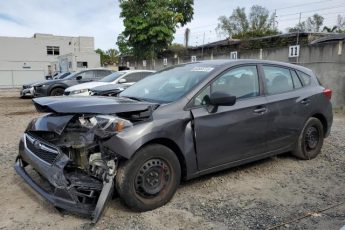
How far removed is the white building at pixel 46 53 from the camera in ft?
129

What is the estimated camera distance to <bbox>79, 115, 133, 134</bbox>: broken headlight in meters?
3.53

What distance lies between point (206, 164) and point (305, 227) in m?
1.25

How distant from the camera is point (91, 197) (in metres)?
3.46

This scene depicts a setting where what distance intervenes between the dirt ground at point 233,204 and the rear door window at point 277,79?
1.18 m

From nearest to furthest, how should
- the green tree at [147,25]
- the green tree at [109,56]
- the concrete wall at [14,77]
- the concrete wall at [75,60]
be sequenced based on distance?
the green tree at [147,25], the concrete wall at [14,77], the concrete wall at [75,60], the green tree at [109,56]

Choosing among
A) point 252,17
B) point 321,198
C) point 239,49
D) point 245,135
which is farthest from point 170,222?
point 252,17

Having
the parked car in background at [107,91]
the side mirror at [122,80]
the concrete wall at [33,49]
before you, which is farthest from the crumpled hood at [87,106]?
the concrete wall at [33,49]

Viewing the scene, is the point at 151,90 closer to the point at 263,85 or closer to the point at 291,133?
the point at 263,85

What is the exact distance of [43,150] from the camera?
382cm

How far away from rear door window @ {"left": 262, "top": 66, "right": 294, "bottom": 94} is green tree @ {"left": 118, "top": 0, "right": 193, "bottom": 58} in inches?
759

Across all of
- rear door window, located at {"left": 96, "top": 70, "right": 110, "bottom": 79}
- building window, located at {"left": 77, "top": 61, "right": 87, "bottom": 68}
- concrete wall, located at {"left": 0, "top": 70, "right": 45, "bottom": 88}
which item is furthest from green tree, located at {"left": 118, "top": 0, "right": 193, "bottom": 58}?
building window, located at {"left": 77, "top": 61, "right": 87, "bottom": 68}

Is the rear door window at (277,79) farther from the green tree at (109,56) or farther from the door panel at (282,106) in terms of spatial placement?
the green tree at (109,56)

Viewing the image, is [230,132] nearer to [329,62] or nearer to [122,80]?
[122,80]

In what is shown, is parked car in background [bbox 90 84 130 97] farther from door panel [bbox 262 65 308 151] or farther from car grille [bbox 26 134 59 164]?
door panel [bbox 262 65 308 151]
